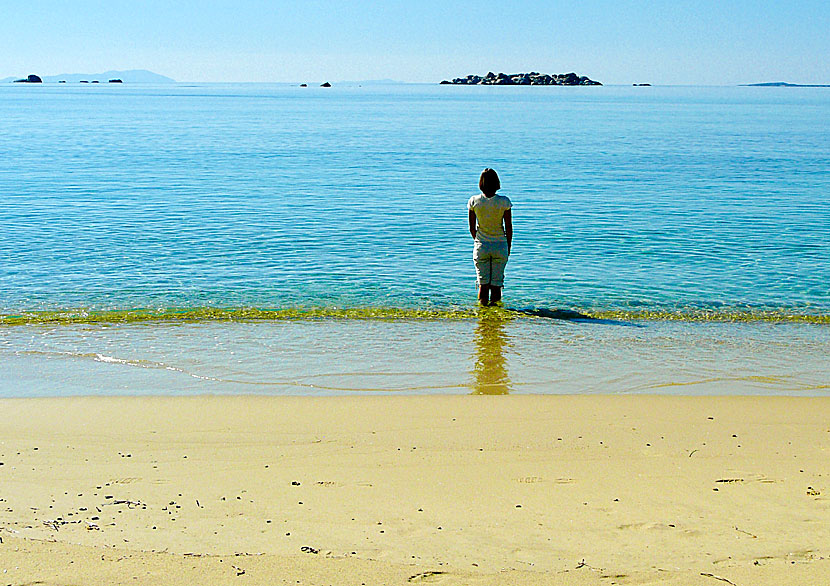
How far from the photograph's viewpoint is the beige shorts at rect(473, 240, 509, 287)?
38.4ft

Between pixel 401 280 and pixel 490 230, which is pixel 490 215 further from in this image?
pixel 401 280

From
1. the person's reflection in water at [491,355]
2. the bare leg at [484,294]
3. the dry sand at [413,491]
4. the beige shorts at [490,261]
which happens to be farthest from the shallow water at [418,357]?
the dry sand at [413,491]

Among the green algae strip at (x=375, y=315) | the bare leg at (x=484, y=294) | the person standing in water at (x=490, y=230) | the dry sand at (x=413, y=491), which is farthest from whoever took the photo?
the bare leg at (x=484, y=294)

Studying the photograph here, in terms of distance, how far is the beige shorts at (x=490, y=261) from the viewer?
11.7 m

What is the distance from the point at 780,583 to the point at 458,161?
35645mm

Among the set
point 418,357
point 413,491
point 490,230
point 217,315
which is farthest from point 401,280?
point 413,491

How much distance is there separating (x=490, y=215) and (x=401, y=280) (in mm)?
3632

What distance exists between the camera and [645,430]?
21.5ft

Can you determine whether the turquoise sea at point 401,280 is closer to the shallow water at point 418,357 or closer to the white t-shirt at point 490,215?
the shallow water at point 418,357

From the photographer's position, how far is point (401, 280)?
14.8 meters

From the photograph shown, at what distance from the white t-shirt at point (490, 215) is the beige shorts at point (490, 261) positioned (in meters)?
0.08

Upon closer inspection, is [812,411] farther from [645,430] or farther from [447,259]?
[447,259]

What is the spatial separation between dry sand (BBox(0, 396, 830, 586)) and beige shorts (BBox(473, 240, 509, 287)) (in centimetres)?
454

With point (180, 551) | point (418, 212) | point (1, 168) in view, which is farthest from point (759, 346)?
point (1, 168)
